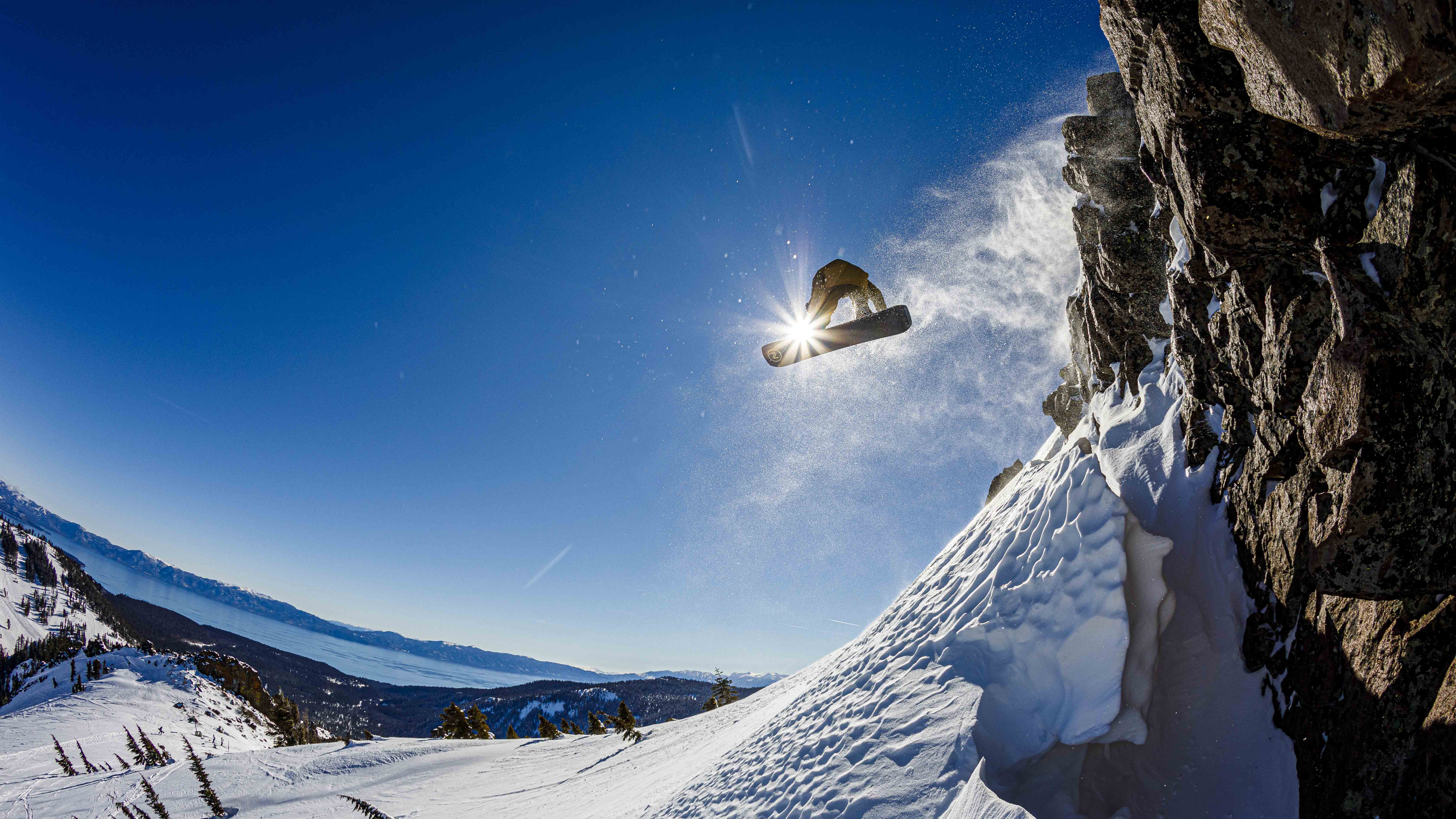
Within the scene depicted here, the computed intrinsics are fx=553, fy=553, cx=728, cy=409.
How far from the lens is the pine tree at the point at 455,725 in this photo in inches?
2041

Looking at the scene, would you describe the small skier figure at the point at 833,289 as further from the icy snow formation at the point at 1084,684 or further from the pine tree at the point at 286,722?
the pine tree at the point at 286,722

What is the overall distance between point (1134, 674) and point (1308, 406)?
339cm

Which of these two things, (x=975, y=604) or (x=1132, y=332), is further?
(x=1132, y=332)

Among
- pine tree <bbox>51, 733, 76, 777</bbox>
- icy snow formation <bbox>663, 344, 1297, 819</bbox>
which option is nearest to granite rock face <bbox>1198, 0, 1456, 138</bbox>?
icy snow formation <bbox>663, 344, 1297, 819</bbox>

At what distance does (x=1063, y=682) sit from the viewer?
6.55 metres

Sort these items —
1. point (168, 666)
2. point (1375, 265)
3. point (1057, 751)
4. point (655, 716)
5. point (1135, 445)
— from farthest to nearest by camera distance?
point (655, 716)
point (168, 666)
point (1135, 445)
point (1057, 751)
point (1375, 265)

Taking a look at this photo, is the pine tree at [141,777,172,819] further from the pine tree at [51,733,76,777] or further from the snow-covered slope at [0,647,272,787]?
the snow-covered slope at [0,647,272,787]

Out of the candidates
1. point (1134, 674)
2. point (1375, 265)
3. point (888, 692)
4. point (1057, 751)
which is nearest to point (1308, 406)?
point (1375, 265)

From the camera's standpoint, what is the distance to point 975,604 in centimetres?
873

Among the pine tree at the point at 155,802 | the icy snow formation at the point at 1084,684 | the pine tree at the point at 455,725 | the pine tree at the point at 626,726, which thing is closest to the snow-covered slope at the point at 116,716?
the pine tree at the point at 455,725

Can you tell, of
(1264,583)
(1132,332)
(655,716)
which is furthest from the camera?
(655,716)

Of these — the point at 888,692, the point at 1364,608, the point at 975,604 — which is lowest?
the point at 888,692

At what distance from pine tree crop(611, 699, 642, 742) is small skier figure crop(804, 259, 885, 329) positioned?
22217mm

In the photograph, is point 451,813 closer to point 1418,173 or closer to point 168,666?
point 1418,173
